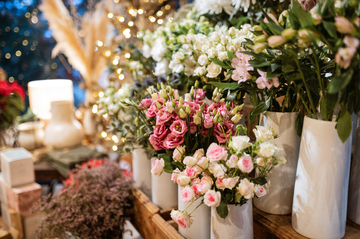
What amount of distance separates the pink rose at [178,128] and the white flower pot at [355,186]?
1.29 feet

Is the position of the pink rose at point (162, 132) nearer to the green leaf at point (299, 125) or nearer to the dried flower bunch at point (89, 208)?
the green leaf at point (299, 125)

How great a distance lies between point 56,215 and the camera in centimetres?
A: 95

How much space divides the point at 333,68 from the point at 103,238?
863 mm

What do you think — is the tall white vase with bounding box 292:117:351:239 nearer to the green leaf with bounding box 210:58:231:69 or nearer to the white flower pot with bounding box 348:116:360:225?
the white flower pot with bounding box 348:116:360:225

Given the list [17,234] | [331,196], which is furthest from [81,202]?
[331,196]

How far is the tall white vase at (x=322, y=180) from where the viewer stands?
1.82 feet

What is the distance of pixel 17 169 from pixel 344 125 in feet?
4.07

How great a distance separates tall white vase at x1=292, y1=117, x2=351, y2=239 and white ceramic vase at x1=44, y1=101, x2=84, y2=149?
1531 mm

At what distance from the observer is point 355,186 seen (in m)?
0.65

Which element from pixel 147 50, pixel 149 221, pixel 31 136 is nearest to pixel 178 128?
pixel 149 221

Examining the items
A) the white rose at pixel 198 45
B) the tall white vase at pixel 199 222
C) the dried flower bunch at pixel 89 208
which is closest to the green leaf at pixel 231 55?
the white rose at pixel 198 45

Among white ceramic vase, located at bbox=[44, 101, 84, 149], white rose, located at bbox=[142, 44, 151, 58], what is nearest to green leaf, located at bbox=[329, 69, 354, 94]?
white rose, located at bbox=[142, 44, 151, 58]

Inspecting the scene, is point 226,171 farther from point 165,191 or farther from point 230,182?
point 165,191

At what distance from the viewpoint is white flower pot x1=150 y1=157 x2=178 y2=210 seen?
87 centimetres
